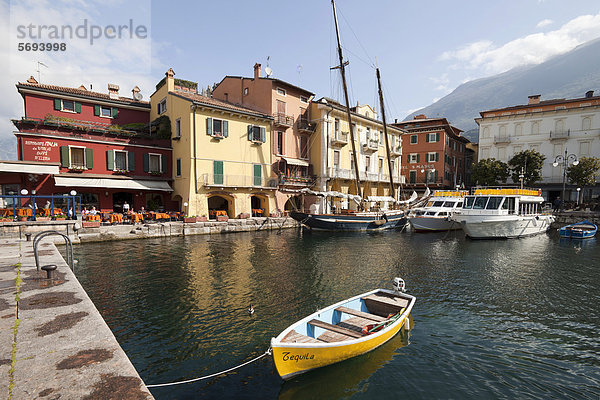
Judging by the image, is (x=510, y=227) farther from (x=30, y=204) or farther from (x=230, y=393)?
(x=30, y=204)

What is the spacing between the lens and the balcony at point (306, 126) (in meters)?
34.9

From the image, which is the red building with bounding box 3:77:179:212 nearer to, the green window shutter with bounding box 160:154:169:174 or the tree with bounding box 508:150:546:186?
the green window shutter with bounding box 160:154:169:174

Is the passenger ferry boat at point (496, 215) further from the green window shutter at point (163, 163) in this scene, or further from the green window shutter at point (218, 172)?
the green window shutter at point (163, 163)

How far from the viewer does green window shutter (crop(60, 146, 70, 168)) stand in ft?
77.1

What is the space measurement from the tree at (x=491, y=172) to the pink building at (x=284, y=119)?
25.7m

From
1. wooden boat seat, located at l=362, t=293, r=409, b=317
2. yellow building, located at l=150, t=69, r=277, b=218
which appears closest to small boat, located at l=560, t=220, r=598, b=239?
wooden boat seat, located at l=362, t=293, r=409, b=317

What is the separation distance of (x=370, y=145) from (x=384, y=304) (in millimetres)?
34579

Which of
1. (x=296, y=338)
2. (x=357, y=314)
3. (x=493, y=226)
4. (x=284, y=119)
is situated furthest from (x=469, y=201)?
(x=296, y=338)

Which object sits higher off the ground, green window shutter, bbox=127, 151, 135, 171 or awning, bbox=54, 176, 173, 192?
green window shutter, bbox=127, 151, 135, 171

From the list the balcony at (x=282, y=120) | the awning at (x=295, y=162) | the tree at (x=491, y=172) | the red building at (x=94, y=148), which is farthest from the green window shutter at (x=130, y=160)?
the tree at (x=491, y=172)

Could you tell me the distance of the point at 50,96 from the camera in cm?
2564

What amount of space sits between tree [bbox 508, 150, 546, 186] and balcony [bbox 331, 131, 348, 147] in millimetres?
23765

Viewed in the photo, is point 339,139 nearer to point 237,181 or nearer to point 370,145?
point 370,145

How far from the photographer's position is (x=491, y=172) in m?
42.1
